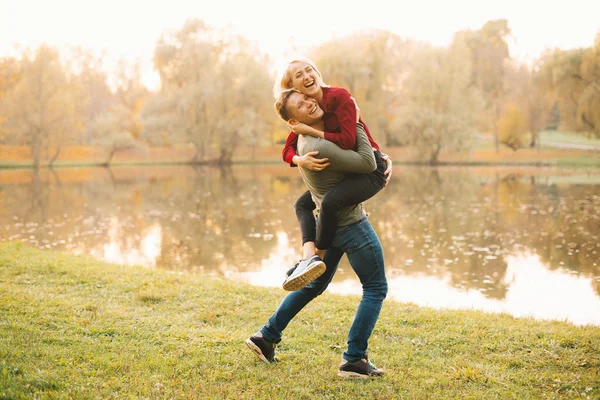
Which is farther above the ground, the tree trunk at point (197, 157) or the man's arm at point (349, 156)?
the man's arm at point (349, 156)

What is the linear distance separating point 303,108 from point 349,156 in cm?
44

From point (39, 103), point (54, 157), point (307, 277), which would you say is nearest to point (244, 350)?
point (307, 277)

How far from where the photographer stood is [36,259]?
313 inches

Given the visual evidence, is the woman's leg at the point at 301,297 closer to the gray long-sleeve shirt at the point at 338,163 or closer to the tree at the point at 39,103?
the gray long-sleeve shirt at the point at 338,163

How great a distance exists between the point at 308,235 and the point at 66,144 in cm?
4902

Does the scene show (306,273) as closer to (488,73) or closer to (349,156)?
(349,156)

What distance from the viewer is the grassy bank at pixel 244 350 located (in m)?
3.61

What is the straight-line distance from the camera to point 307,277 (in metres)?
3.62

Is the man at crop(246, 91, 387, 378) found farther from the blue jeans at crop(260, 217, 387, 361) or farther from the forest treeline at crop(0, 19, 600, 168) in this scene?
the forest treeline at crop(0, 19, 600, 168)

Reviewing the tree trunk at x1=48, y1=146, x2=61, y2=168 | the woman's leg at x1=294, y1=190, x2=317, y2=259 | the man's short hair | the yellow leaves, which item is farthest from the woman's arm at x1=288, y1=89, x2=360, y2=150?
the tree trunk at x1=48, y1=146, x2=61, y2=168

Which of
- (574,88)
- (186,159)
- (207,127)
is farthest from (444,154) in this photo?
(186,159)

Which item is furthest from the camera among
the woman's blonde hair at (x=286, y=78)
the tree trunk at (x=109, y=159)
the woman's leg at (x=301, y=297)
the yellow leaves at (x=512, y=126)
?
the tree trunk at (x=109, y=159)

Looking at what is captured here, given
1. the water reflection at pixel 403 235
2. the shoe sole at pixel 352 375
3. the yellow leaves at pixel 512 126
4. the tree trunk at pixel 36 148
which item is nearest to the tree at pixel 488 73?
the yellow leaves at pixel 512 126

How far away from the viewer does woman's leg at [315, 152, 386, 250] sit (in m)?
3.66
